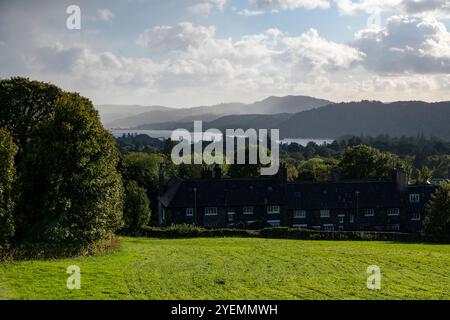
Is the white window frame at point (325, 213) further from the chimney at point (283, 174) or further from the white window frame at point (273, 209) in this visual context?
the chimney at point (283, 174)

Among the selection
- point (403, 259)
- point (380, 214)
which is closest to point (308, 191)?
point (380, 214)

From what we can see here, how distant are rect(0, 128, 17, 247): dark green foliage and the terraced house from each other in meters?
37.3

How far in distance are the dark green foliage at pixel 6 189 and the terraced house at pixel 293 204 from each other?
3734 centimetres

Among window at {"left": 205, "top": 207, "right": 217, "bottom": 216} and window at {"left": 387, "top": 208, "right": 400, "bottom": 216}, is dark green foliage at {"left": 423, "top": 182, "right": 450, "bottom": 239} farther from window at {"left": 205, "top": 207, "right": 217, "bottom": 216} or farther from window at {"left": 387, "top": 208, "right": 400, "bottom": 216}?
window at {"left": 205, "top": 207, "right": 217, "bottom": 216}

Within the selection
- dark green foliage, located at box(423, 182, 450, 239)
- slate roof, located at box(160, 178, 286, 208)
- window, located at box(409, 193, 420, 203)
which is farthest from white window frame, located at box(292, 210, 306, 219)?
dark green foliage, located at box(423, 182, 450, 239)

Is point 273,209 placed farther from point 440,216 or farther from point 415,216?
point 440,216

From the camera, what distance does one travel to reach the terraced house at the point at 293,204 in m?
69.6

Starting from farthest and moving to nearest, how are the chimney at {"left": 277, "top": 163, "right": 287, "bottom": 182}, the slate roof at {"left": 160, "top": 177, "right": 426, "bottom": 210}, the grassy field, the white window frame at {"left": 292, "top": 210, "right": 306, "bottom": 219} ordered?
the chimney at {"left": 277, "top": 163, "right": 287, "bottom": 182} → the white window frame at {"left": 292, "top": 210, "right": 306, "bottom": 219} → the slate roof at {"left": 160, "top": 177, "right": 426, "bottom": 210} → the grassy field

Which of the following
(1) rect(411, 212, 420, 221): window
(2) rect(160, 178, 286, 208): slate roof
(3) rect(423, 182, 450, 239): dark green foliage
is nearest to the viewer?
(3) rect(423, 182, 450, 239): dark green foliage

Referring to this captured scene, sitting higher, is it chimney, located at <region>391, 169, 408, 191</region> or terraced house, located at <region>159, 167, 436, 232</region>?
chimney, located at <region>391, 169, 408, 191</region>

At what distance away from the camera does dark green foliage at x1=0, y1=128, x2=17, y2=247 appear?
30.9 metres
